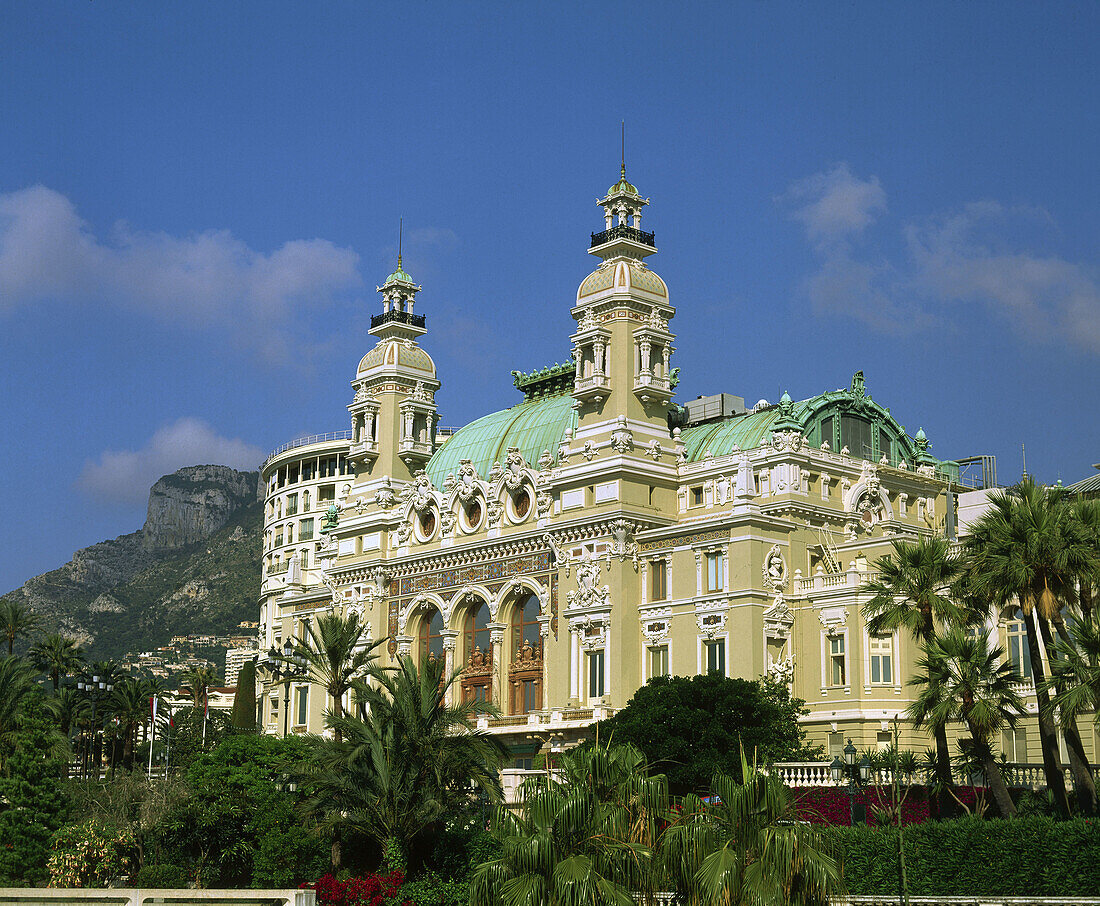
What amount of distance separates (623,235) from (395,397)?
20631mm

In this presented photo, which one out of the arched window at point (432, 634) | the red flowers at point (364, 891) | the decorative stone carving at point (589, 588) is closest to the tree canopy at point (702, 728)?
the decorative stone carving at point (589, 588)

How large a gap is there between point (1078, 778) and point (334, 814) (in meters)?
22.3

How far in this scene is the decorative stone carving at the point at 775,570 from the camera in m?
63.7

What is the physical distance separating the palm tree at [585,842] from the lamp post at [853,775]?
49.1ft

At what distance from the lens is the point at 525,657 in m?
72.8

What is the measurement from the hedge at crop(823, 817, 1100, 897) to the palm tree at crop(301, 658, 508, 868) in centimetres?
1169

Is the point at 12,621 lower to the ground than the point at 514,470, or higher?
lower

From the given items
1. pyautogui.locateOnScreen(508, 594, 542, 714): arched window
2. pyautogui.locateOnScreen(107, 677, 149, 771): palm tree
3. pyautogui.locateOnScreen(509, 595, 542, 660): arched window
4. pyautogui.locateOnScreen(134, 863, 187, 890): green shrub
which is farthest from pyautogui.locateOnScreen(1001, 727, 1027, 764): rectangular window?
pyautogui.locateOnScreen(107, 677, 149, 771): palm tree

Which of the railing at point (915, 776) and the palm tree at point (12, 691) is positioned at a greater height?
the palm tree at point (12, 691)

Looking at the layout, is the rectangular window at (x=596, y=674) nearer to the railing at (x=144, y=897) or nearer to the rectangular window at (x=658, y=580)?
the rectangular window at (x=658, y=580)

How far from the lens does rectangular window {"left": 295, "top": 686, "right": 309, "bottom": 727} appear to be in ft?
289

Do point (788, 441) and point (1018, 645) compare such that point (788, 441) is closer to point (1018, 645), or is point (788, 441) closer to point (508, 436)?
point (1018, 645)

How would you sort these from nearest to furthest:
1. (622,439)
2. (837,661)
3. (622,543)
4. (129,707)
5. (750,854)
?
(750,854)
(837,661)
(622,543)
(622,439)
(129,707)

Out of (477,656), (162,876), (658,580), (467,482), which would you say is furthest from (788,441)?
(162,876)
